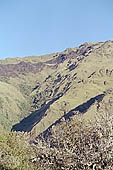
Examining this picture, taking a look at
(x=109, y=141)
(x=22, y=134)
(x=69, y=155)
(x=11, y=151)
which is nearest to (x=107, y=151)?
(x=109, y=141)

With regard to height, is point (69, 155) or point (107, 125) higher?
point (107, 125)

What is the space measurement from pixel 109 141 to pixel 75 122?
15.2 feet

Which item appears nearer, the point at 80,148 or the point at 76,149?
the point at 76,149

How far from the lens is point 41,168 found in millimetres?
15477

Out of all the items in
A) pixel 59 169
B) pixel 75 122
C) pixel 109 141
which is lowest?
pixel 59 169

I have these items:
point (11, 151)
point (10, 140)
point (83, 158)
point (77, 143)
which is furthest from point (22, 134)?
point (83, 158)

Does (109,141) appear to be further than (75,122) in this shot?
No

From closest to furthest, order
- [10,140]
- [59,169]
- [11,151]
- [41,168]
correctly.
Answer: [59,169] → [41,168] → [11,151] → [10,140]

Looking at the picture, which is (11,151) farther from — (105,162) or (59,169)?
(105,162)

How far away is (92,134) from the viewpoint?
15258 mm

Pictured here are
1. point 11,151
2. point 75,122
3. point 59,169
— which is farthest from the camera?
point 11,151

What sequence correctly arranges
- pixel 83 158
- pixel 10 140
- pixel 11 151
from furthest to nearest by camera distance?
1. pixel 10 140
2. pixel 11 151
3. pixel 83 158

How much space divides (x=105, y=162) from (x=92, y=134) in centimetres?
217

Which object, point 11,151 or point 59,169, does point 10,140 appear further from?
point 59,169
